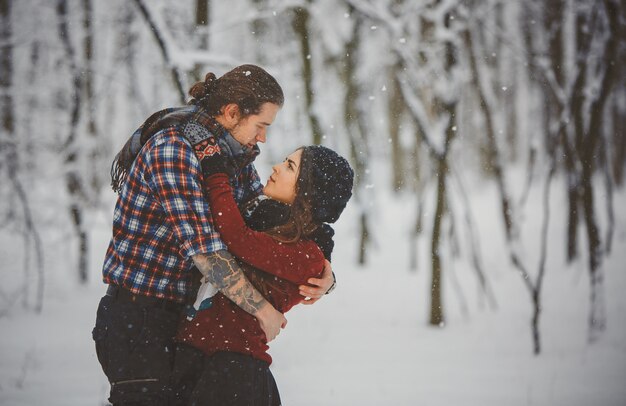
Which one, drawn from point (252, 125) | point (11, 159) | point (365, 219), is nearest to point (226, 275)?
point (252, 125)

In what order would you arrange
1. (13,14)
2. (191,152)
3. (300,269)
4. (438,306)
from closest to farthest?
(191,152) → (300,269) → (438,306) → (13,14)

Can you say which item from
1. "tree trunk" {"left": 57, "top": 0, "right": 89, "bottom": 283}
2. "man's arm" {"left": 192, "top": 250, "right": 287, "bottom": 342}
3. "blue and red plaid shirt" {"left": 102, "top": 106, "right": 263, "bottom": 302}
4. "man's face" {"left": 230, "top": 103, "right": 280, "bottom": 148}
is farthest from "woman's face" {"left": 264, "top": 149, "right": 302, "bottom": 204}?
"tree trunk" {"left": 57, "top": 0, "right": 89, "bottom": 283}

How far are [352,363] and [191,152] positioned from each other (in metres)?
3.58

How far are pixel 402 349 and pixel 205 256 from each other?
3973mm

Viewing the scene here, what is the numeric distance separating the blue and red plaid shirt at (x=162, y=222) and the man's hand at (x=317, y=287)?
379 millimetres

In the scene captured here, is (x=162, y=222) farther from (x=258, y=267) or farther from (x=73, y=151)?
(x=73, y=151)

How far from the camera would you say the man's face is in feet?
6.48

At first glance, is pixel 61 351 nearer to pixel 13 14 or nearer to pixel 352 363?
pixel 352 363

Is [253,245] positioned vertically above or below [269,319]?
above

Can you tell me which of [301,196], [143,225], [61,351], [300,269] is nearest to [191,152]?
[143,225]

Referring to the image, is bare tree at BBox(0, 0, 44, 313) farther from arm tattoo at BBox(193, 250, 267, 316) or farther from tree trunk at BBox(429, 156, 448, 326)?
arm tattoo at BBox(193, 250, 267, 316)

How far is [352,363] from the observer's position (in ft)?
15.8

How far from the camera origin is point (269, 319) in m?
1.84

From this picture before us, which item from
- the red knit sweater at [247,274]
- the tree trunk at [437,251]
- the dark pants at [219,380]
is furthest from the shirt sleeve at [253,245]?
the tree trunk at [437,251]
